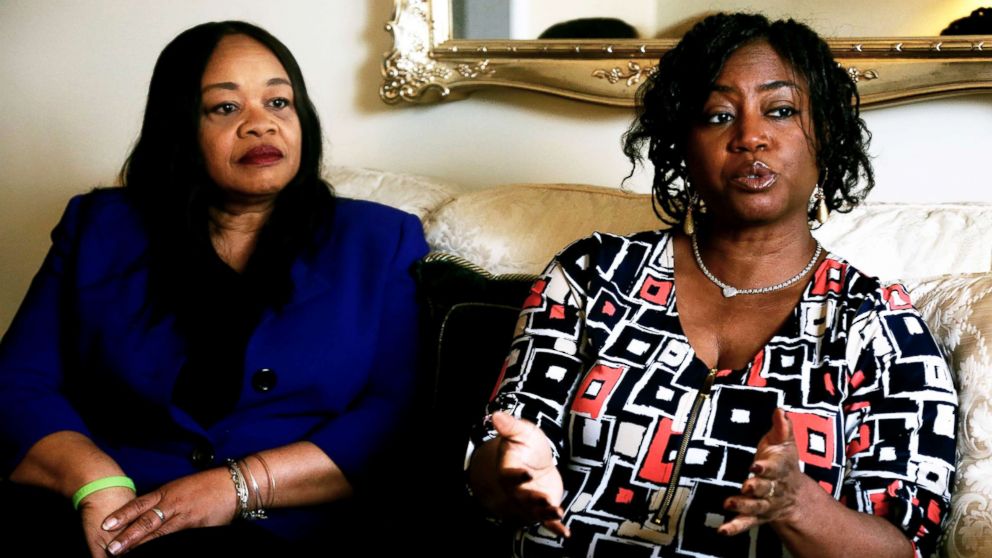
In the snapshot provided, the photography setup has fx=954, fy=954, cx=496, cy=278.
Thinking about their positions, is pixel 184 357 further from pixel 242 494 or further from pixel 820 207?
pixel 820 207

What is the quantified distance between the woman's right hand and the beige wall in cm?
112

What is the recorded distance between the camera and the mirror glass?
1.71m

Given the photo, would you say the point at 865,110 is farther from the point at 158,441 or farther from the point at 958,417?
the point at 158,441

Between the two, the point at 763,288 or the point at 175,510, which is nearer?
the point at 763,288

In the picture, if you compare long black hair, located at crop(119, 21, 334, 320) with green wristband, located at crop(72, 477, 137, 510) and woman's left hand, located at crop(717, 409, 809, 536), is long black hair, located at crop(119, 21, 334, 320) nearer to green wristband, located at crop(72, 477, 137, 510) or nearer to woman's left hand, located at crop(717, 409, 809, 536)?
green wristband, located at crop(72, 477, 137, 510)

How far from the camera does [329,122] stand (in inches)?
95.3

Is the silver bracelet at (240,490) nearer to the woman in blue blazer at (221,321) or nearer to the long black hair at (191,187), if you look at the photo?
the woman in blue blazer at (221,321)

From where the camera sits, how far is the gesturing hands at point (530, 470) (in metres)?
1.02

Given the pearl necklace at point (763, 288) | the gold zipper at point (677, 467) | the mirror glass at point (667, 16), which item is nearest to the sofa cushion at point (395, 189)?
the mirror glass at point (667, 16)

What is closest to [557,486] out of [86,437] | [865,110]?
[86,437]

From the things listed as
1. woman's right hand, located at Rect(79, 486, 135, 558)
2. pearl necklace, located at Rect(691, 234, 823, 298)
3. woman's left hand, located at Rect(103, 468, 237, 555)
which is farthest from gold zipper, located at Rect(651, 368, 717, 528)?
woman's right hand, located at Rect(79, 486, 135, 558)

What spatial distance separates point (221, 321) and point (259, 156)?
29cm

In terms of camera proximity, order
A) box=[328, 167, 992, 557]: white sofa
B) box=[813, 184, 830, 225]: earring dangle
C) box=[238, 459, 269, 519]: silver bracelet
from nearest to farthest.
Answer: box=[328, 167, 992, 557]: white sofa, box=[813, 184, 830, 225]: earring dangle, box=[238, 459, 269, 519]: silver bracelet

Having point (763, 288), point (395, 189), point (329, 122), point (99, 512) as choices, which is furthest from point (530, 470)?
point (329, 122)
